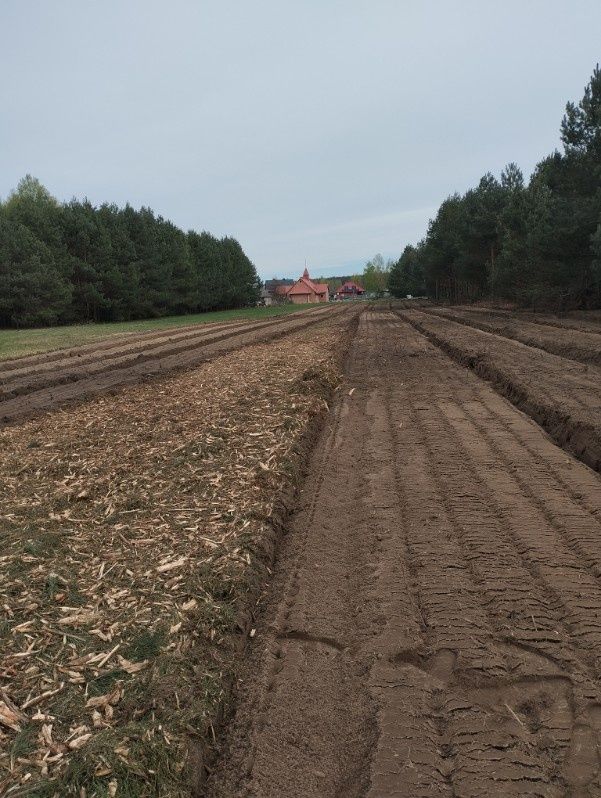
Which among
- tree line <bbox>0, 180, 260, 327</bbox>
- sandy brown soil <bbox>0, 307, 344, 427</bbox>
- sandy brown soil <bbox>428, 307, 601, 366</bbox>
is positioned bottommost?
sandy brown soil <bbox>428, 307, 601, 366</bbox>

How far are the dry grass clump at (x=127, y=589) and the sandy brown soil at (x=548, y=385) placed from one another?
351 centimetres

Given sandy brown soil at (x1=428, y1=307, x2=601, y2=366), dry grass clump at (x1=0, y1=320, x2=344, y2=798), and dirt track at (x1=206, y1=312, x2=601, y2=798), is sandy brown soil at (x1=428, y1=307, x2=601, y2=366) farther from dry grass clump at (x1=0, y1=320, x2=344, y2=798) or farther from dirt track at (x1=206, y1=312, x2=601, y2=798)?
dry grass clump at (x1=0, y1=320, x2=344, y2=798)

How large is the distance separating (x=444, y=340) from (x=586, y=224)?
37.4 feet

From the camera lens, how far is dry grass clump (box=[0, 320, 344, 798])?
2561 millimetres

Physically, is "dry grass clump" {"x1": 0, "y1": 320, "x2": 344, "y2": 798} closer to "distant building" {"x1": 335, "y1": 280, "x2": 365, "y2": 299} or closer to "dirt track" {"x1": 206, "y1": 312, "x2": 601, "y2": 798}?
"dirt track" {"x1": 206, "y1": 312, "x2": 601, "y2": 798}

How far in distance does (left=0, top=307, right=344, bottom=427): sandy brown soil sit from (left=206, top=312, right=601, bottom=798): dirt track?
7.40 meters

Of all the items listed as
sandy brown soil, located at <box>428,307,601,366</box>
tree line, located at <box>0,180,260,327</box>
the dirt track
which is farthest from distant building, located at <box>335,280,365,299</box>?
the dirt track

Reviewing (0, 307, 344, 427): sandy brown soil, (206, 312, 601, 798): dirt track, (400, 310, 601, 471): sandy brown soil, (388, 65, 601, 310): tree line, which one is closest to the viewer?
(206, 312, 601, 798): dirt track

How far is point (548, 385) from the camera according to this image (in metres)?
10.5

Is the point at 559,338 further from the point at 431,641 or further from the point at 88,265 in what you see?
the point at 88,265

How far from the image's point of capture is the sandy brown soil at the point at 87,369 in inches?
461

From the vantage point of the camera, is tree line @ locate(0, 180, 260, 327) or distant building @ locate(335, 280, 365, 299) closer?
tree line @ locate(0, 180, 260, 327)

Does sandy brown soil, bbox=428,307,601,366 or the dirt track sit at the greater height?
sandy brown soil, bbox=428,307,601,366

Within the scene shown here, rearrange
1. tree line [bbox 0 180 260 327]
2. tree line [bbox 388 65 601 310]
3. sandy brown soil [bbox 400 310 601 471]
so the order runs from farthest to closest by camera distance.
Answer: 1. tree line [bbox 0 180 260 327]
2. tree line [bbox 388 65 601 310]
3. sandy brown soil [bbox 400 310 601 471]
